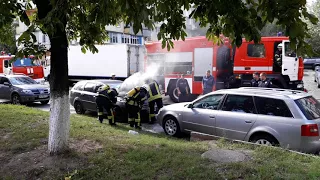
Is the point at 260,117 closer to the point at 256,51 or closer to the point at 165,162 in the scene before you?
the point at 165,162

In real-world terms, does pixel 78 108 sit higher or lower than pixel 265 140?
lower

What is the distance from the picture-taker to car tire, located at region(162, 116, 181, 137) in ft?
27.3

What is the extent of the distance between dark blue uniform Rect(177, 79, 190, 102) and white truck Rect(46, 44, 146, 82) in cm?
693

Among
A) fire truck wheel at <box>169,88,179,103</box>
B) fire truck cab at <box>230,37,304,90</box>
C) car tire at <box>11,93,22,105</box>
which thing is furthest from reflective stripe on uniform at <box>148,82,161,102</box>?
car tire at <box>11,93,22,105</box>

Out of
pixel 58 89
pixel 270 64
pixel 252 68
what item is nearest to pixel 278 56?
pixel 270 64

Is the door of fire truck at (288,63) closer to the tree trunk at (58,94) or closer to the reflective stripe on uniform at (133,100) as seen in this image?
the reflective stripe on uniform at (133,100)

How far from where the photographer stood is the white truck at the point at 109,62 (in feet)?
69.4

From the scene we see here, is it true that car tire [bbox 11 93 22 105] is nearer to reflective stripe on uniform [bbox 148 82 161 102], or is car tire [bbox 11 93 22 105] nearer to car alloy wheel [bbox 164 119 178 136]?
reflective stripe on uniform [bbox 148 82 161 102]

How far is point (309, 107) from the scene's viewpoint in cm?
623

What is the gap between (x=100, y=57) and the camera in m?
22.8

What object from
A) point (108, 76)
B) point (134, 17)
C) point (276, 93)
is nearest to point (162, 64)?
point (108, 76)

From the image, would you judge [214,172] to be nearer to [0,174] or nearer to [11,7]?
[0,174]

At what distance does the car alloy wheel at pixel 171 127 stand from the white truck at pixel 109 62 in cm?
1268

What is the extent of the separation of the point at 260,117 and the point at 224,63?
797cm
